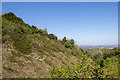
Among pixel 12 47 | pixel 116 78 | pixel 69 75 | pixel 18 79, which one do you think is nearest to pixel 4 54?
pixel 12 47

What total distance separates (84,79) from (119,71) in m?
1.08

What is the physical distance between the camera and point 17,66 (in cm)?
412

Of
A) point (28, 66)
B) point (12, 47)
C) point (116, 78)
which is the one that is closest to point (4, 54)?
point (12, 47)

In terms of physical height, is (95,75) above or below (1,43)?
below

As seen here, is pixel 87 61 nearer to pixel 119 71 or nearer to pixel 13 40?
pixel 119 71

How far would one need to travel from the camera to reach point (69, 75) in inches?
80.9

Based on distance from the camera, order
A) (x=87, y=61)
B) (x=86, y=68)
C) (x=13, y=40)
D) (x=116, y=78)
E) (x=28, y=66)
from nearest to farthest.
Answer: (x=116, y=78) → (x=86, y=68) → (x=87, y=61) → (x=28, y=66) → (x=13, y=40)

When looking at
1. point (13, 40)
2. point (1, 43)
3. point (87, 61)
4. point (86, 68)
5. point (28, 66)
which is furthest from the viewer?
point (13, 40)

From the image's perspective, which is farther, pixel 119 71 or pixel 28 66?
pixel 28 66

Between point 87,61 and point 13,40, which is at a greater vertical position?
point 13,40

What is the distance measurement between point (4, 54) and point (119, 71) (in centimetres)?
507

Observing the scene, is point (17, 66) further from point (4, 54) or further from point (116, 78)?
point (116, 78)

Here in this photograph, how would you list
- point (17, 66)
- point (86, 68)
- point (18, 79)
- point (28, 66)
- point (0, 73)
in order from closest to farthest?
point (86, 68) < point (0, 73) < point (18, 79) < point (17, 66) < point (28, 66)

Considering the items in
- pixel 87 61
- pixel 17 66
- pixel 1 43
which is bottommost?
pixel 17 66
